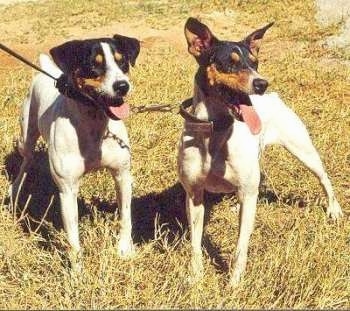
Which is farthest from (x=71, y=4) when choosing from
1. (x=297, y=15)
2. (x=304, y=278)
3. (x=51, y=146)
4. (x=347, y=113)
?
(x=304, y=278)

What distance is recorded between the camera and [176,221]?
18.9ft

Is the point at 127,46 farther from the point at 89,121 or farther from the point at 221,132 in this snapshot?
the point at 221,132

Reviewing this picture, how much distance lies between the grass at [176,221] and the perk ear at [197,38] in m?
1.34

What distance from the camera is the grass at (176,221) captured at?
3.87 metres

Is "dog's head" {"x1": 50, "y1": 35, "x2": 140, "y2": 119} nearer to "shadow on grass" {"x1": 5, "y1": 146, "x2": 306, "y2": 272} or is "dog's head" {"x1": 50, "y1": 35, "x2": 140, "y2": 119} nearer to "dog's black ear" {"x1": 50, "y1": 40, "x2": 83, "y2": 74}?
"dog's black ear" {"x1": 50, "y1": 40, "x2": 83, "y2": 74}

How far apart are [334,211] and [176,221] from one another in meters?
1.45

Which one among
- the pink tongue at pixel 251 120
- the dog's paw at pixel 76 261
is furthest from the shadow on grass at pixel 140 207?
the pink tongue at pixel 251 120

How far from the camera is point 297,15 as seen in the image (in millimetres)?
13883

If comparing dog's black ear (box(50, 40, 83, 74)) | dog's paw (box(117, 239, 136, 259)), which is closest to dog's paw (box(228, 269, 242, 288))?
dog's paw (box(117, 239, 136, 259))

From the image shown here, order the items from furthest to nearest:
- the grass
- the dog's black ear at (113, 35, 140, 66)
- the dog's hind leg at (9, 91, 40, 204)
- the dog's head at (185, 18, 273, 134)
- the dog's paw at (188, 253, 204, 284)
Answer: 1. the dog's hind leg at (9, 91, 40, 204)
2. the dog's black ear at (113, 35, 140, 66)
3. the dog's head at (185, 18, 273, 134)
4. the dog's paw at (188, 253, 204, 284)
5. the grass

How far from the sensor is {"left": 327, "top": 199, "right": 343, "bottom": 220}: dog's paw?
18.3 feet

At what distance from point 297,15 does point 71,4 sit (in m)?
7.62

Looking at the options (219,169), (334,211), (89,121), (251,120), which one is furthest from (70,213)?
(334,211)

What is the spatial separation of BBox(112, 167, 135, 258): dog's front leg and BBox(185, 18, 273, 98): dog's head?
1095mm
